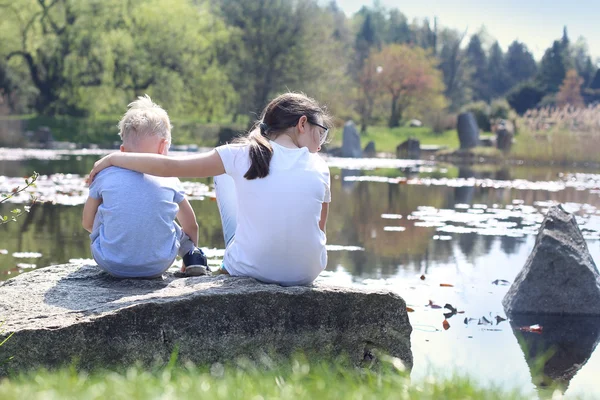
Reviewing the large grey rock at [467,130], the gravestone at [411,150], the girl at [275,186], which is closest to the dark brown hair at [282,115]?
the girl at [275,186]

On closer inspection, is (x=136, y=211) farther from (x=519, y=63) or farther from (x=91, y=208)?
(x=519, y=63)

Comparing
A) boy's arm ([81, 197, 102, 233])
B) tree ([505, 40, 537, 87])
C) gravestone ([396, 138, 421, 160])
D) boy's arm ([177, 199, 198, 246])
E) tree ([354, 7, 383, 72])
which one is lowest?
gravestone ([396, 138, 421, 160])

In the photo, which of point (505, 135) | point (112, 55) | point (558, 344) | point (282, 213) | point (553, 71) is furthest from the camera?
point (553, 71)

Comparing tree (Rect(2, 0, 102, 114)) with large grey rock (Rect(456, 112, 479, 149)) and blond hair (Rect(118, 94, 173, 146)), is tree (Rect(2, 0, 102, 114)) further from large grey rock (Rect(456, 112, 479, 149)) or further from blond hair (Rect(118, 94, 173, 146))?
blond hair (Rect(118, 94, 173, 146))

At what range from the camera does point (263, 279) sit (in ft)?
13.1

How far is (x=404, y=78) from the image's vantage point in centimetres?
5175

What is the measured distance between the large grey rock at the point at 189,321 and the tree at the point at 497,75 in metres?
77.8

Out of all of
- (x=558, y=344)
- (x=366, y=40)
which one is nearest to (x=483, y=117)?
(x=366, y=40)

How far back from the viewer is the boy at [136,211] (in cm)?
409

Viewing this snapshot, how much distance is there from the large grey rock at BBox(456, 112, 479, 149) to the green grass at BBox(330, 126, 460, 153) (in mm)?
8751

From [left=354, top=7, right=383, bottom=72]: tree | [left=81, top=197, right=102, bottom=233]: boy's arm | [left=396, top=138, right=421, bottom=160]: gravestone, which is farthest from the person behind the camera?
[left=354, top=7, right=383, bottom=72]: tree

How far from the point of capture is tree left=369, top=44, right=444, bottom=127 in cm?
5153

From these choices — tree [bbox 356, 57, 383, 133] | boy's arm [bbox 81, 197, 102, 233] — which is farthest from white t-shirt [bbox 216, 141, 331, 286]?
tree [bbox 356, 57, 383, 133]

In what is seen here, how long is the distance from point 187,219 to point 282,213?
2.68 feet
